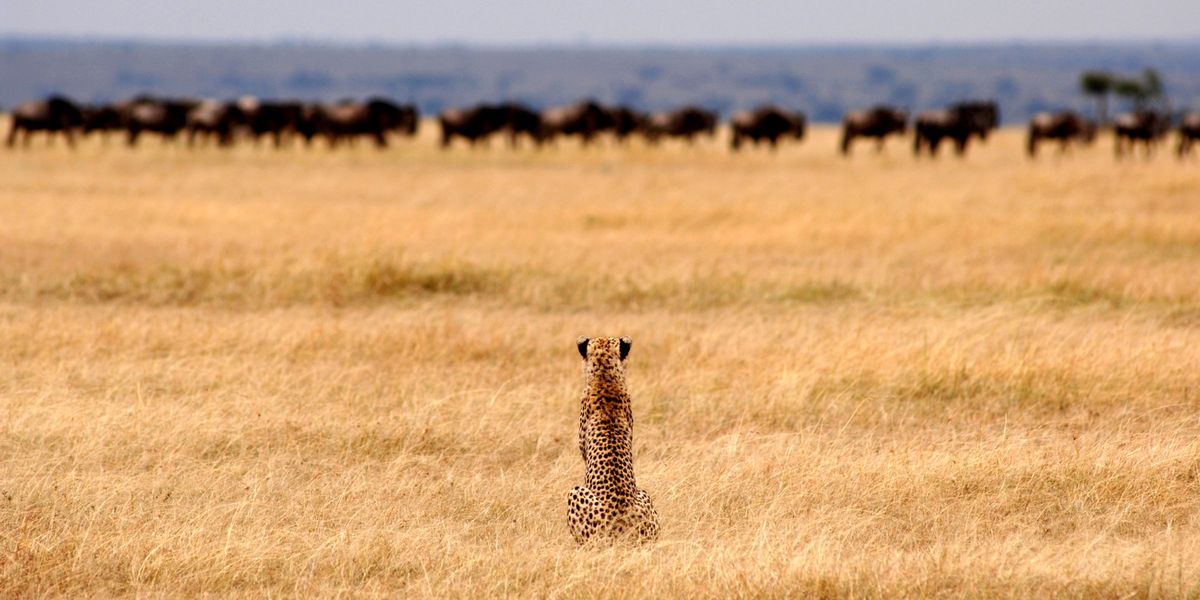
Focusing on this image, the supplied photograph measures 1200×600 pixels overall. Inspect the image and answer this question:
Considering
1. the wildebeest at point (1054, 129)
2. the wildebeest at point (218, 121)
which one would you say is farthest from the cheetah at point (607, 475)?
the wildebeest at point (218, 121)

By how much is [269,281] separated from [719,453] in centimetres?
811

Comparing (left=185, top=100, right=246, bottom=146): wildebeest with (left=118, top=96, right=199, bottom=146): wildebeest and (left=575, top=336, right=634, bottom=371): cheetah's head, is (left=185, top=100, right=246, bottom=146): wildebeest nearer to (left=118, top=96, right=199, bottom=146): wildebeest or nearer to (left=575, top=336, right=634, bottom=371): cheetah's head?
(left=118, top=96, right=199, bottom=146): wildebeest

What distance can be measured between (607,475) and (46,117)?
50130mm

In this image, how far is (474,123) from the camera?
58500 millimetres

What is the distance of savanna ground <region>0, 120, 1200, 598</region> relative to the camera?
22.0 feet

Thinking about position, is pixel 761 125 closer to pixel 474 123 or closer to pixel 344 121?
pixel 474 123

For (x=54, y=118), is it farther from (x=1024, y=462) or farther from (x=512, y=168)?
(x=1024, y=462)

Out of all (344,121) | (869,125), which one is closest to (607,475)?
(869,125)

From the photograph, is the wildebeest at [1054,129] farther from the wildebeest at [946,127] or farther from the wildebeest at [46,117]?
the wildebeest at [46,117]

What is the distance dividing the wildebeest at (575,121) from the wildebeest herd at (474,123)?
0.14 feet

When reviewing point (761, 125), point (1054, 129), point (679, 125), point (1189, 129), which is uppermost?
point (1189, 129)

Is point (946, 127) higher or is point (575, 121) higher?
point (946, 127)

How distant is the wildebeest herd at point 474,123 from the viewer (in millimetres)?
50688

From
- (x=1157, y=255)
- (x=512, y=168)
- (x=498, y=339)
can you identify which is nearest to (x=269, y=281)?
(x=498, y=339)
